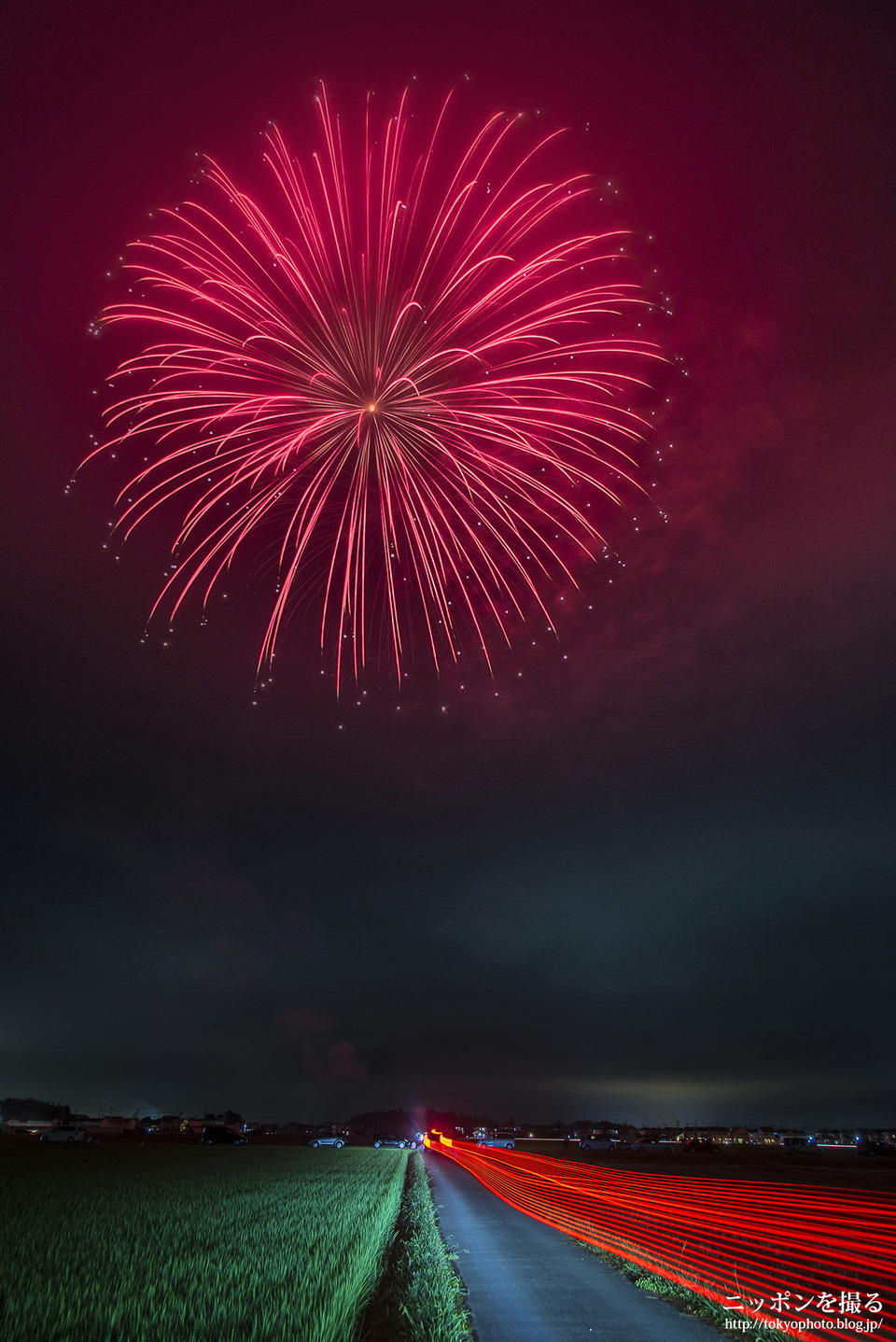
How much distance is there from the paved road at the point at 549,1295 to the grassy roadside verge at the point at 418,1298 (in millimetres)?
374

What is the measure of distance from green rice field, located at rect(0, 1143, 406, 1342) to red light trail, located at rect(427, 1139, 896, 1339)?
601 centimetres

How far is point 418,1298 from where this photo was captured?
46.2 feet

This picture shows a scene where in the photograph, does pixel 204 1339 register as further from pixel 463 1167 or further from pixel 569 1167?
pixel 463 1167

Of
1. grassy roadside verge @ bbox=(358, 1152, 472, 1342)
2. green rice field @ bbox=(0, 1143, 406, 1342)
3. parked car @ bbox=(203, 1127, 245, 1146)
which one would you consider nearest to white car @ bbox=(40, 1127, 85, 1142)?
parked car @ bbox=(203, 1127, 245, 1146)

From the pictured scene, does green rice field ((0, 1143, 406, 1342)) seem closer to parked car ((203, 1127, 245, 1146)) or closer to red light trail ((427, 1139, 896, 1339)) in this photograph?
red light trail ((427, 1139, 896, 1339))

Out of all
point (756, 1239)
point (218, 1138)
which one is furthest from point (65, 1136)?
point (756, 1239)

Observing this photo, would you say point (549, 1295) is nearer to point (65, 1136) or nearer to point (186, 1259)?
point (186, 1259)

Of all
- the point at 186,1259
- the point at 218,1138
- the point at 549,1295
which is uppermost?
the point at 218,1138

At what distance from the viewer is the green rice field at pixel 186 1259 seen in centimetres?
1159

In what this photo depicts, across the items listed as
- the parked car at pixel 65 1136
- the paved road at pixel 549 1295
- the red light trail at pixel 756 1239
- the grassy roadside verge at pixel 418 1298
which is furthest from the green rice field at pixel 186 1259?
the parked car at pixel 65 1136

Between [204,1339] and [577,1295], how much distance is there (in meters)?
7.22

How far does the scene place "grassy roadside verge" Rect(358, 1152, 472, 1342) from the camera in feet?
38.8

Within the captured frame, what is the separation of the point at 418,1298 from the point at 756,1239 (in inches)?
395

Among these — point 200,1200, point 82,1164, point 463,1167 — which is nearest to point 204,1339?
point 200,1200
